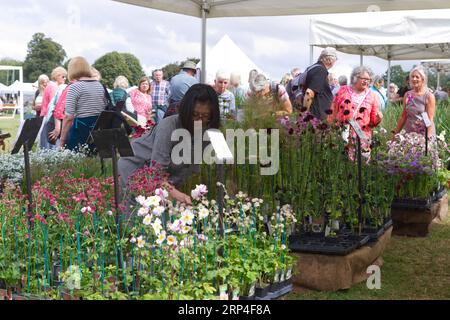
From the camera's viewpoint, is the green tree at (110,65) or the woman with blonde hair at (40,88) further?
the green tree at (110,65)

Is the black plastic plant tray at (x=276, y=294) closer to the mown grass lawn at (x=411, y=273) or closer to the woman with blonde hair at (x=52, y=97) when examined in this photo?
the mown grass lawn at (x=411, y=273)

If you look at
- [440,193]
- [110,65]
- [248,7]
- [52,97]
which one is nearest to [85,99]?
[248,7]

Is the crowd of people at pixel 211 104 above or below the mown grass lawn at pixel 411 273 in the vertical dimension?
above

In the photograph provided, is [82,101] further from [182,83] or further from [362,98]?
[362,98]

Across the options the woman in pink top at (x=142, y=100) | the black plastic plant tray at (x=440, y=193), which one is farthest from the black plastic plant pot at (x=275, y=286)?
the woman in pink top at (x=142, y=100)

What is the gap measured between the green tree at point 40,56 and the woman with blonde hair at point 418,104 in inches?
2424

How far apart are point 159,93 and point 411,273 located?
6.02 metres

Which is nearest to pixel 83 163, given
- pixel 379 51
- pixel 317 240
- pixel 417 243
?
pixel 317 240

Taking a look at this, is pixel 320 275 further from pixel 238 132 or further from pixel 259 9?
pixel 259 9

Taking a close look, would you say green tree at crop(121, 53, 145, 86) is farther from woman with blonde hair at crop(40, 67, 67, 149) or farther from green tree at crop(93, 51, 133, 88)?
woman with blonde hair at crop(40, 67, 67, 149)

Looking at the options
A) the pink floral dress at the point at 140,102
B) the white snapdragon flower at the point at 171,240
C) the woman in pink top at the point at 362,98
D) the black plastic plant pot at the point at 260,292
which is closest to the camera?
the white snapdragon flower at the point at 171,240

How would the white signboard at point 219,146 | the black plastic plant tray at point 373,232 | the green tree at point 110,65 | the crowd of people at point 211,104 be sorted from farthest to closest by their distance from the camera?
the green tree at point 110,65 < the black plastic plant tray at point 373,232 < the crowd of people at point 211,104 < the white signboard at point 219,146

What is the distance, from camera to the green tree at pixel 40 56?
211ft
